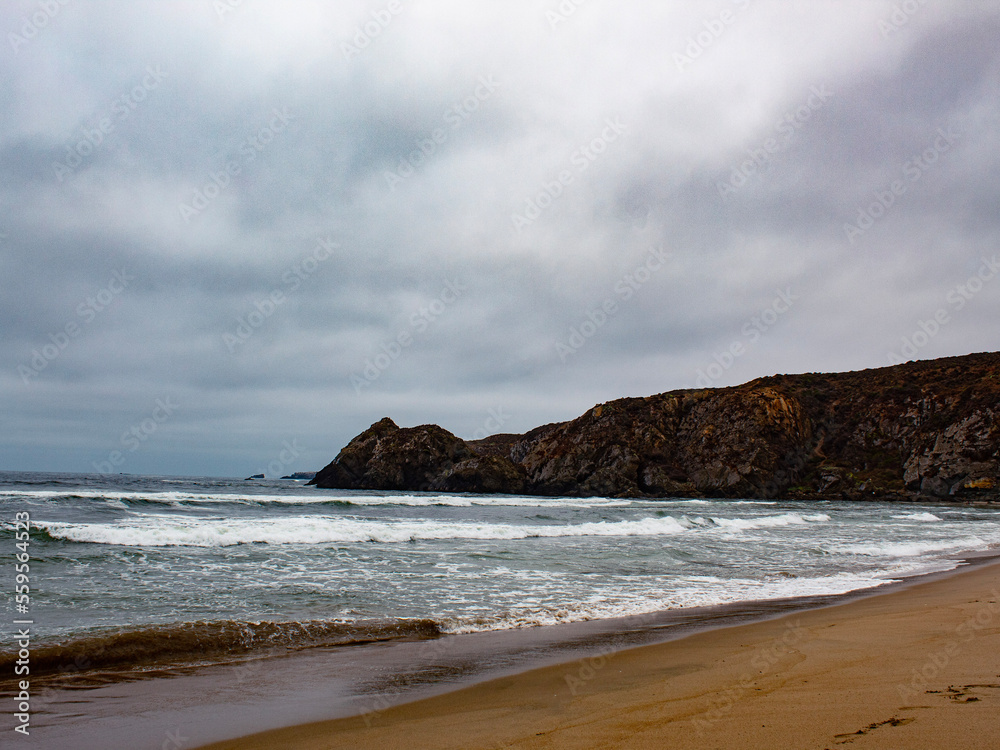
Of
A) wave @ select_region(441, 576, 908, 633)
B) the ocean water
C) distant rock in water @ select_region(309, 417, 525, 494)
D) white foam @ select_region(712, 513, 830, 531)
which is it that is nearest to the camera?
the ocean water

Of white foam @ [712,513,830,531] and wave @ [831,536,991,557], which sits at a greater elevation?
wave @ [831,536,991,557]

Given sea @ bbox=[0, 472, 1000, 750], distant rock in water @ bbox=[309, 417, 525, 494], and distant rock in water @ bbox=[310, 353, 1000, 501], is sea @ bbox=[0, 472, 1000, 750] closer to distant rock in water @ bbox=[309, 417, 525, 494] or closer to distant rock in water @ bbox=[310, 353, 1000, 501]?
distant rock in water @ bbox=[310, 353, 1000, 501]

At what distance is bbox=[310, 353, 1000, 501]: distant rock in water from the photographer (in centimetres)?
5734

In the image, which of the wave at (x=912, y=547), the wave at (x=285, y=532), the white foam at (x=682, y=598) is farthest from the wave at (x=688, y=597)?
the wave at (x=285, y=532)

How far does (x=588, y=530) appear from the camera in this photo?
23281 millimetres

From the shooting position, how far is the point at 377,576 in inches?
449

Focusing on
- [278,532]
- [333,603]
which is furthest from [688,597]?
[278,532]

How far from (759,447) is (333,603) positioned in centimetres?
6469

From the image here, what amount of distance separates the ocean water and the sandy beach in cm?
267

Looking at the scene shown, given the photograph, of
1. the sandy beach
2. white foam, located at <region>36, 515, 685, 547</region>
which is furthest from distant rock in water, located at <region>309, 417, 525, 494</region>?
the sandy beach

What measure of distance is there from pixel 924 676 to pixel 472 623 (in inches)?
200

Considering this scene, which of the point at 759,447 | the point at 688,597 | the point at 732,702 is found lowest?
the point at 688,597

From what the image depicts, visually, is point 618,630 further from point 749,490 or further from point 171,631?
point 749,490

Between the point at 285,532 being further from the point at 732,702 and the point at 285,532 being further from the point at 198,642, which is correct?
the point at 732,702
